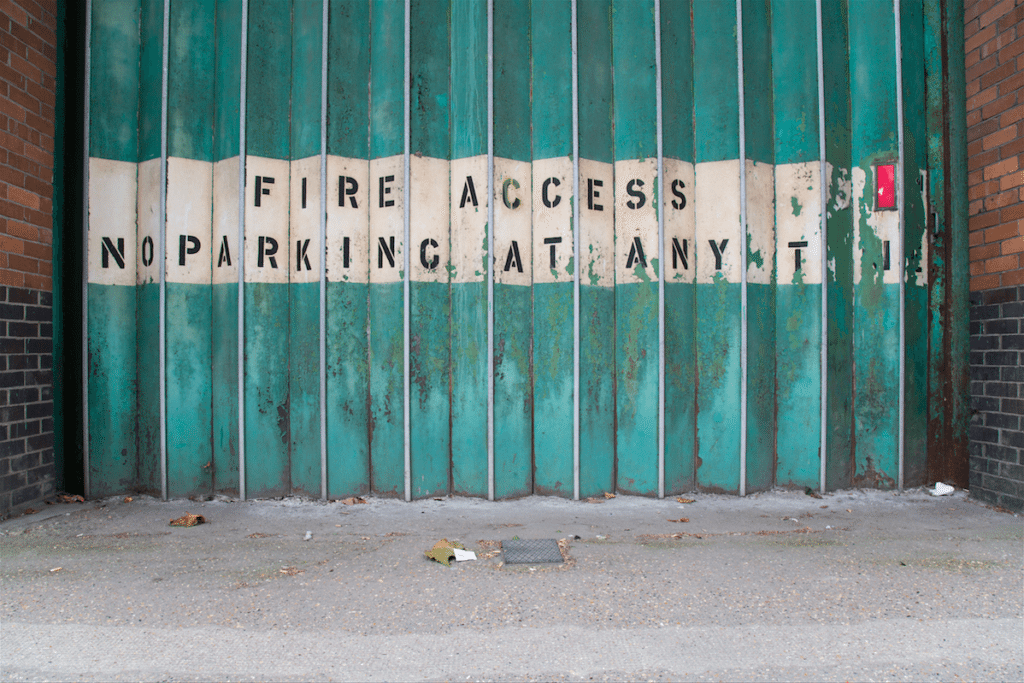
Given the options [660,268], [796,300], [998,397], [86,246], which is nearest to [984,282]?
[998,397]

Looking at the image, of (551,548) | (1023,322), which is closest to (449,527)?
(551,548)

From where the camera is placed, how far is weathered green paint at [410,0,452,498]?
4246mm

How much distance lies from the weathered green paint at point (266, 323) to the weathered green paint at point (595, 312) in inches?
88.5

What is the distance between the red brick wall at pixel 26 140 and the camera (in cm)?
382

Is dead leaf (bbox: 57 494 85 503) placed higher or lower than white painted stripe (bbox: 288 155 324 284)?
lower

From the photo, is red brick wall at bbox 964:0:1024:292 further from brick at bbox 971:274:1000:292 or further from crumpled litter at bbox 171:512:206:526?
crumpled litter at bbox 171:512:206:526

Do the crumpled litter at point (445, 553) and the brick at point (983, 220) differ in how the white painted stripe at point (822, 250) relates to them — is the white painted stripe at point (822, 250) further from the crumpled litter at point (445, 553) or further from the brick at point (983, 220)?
the crumpled litter at point (445, 553)

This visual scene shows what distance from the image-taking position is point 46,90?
4.14m

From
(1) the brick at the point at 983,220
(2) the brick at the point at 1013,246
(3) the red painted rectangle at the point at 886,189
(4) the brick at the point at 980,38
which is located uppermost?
(4) the brick at the point at 980,38

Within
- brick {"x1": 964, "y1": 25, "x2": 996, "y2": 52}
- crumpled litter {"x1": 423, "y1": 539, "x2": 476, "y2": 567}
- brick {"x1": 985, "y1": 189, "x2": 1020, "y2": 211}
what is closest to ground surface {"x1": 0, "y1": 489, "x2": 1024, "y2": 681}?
crumpled litter {"x1": 423, "y1": 539, "x2": 476, "y2": 567}

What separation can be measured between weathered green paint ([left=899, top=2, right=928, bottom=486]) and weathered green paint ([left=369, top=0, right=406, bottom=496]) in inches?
154

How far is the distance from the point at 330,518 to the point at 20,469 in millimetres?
2151

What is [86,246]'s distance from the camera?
4.27 metres

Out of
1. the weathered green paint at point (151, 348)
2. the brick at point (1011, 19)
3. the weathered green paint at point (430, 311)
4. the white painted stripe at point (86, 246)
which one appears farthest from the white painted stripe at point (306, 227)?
the brick at point (1011, 19)
